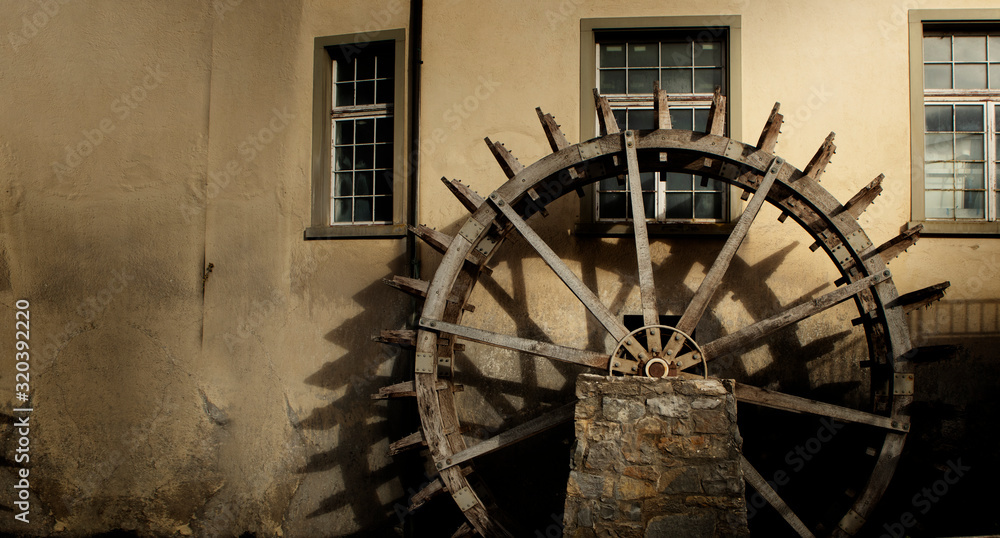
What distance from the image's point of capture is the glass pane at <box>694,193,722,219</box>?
527 cm

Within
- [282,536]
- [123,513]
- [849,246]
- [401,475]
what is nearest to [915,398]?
[849,246]

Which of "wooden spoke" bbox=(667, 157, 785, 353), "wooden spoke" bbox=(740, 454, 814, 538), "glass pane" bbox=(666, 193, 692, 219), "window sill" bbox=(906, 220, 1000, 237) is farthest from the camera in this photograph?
"glass pane" bbox=(666, 193, 692, 219)

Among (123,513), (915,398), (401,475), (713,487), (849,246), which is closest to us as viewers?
(713,487)

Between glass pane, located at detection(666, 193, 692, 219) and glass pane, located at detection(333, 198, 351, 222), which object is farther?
glass pane, located at detection(333, 198, 351, 222)

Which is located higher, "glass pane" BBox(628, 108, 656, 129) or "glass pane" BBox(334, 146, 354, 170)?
"glass pane" BBox(628, 108, 656, 129)

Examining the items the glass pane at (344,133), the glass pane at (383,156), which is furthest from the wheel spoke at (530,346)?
the glass pane at (344,133)

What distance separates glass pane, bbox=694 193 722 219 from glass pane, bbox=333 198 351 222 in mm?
3140

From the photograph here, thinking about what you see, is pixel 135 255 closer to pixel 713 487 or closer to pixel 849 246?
pixel 713 487

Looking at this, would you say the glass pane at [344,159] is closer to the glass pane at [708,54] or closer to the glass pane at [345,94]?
the glass pane at [345,94]

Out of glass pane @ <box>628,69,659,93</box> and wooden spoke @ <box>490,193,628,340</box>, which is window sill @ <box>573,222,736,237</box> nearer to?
wooden spoke @ <box>490,193,628,340</box>

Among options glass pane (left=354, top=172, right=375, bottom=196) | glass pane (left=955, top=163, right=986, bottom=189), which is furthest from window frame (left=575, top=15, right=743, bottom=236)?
glass pane (left=354, top=172, right=375, bottom=196)

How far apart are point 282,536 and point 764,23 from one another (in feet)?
19.8

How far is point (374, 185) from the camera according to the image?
5.69 metres

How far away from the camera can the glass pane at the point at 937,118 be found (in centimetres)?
520
